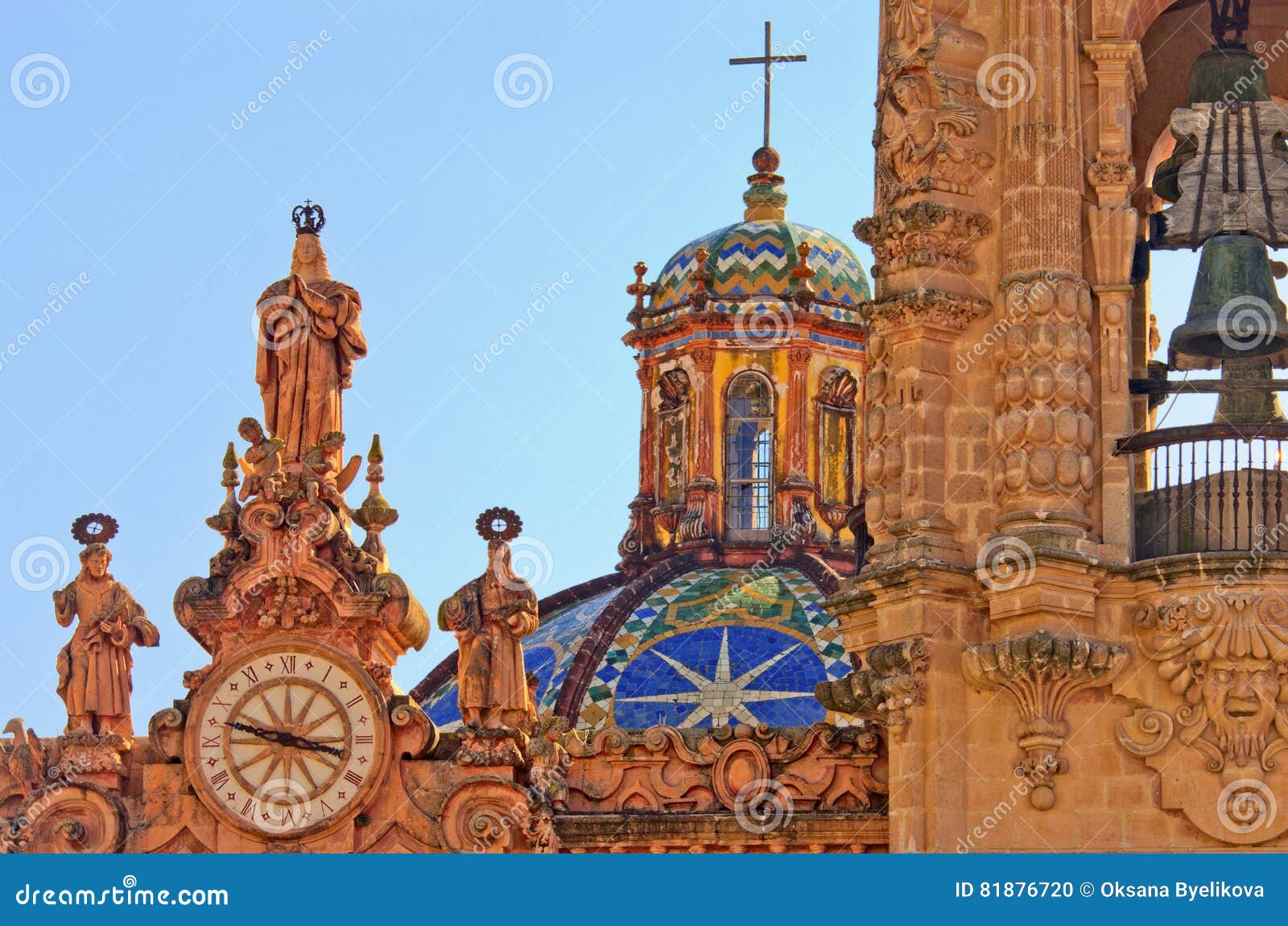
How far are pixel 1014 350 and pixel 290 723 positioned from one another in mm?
7072

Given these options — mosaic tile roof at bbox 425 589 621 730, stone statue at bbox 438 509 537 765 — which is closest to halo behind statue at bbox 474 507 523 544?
stone statue at bbox 438 509 537 765

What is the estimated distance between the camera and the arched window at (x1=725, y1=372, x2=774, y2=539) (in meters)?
50.9

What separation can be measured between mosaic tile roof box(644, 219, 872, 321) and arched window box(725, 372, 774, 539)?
103cm

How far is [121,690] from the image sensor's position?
107 ft

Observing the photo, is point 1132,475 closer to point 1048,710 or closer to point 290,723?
point 1048,710

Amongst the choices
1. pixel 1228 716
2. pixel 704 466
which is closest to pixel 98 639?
pixel 1228 716

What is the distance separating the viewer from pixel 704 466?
50750mm

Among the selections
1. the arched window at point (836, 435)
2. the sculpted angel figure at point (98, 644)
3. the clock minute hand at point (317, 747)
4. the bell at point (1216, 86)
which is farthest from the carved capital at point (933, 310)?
the arched window at point (836, 435)

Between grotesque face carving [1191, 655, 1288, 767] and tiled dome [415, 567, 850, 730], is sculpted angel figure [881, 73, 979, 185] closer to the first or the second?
grotesque face carving [1191, 655, 1288, 767]

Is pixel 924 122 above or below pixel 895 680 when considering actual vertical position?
above

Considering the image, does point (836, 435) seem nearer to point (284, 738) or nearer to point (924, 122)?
point (284, 738)

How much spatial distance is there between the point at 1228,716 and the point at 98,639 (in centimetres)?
943

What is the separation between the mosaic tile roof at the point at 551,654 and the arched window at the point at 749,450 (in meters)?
2.12

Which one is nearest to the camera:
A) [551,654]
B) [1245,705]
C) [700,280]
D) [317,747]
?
[1245,705]
